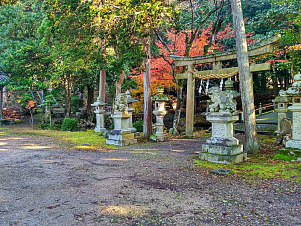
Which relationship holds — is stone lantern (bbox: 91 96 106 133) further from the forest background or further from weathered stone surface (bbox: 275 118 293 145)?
weathered stone surface (bbox: 275 118 293 145)

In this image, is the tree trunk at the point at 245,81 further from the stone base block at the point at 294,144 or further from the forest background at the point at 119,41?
the forest background at the point at 119,41

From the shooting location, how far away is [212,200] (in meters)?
3.69

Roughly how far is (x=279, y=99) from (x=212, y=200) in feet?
25.0

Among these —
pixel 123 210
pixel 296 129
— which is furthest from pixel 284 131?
pixel 123 210

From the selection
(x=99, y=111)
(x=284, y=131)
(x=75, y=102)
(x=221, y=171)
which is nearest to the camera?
(x=221, y=171)

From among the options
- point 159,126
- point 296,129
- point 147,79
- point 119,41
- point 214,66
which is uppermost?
point 119,41

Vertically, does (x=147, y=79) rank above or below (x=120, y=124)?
above

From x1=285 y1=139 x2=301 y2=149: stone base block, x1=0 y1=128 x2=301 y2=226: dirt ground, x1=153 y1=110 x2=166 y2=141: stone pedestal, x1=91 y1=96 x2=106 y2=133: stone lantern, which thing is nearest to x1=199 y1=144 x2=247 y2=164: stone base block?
x1=0 y1=128 x2=301 y2=226: dirt ground

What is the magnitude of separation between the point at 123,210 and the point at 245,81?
17.4 ft

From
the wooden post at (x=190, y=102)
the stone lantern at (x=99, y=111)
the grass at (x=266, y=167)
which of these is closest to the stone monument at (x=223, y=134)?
the grass at (x=266, y=167)

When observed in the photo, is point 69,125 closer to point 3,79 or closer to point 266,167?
point 3,79

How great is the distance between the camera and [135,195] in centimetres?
384

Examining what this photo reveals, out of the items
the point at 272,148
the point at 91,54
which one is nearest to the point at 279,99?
the point at 272,148

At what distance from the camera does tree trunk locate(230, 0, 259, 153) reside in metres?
6.73
